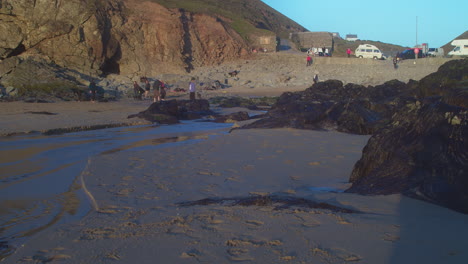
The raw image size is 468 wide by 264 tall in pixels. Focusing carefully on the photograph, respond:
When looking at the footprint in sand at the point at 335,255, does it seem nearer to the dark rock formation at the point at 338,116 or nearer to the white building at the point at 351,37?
the dark rock formation at the point at 338,116

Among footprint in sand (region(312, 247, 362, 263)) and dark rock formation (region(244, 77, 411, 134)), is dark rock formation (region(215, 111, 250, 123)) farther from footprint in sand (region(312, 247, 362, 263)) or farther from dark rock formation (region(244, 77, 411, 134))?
footprint in sand (region(312, 247, 362, 263))

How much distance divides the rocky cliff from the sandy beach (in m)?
25.9

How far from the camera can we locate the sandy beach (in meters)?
2.81

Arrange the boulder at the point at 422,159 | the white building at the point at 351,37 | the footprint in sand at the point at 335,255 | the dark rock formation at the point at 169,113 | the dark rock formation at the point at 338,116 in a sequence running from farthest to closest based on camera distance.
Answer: the white building at the point at 351,37 → the dark rock formation at the point at 169,113 → the dark rock formation at the point at 338,116 → the boulder at the point at 422,159 → the footprint in sand at the point at 335,255

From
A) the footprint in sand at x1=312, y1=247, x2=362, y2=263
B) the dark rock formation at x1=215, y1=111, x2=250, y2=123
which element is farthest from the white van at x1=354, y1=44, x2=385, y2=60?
the footprint in sand at x1=312, y1=247, x2=362, y2=263

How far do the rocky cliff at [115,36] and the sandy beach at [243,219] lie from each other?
1022 inches

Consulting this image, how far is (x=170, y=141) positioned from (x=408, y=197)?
686 centimetres

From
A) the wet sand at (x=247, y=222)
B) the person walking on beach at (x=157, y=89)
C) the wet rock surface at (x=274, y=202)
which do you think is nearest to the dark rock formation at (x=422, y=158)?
the wet sand at (x=247, y=222)

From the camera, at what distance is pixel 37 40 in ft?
107

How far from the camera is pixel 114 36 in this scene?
3509 cm

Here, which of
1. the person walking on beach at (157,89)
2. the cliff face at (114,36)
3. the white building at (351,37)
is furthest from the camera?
the white building at (351,37)

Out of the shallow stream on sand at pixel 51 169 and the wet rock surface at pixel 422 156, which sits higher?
the wet rock surface at pixel 422 156

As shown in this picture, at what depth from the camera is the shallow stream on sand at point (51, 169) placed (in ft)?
14.4

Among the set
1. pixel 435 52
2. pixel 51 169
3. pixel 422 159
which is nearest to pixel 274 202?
pixel 422 159
